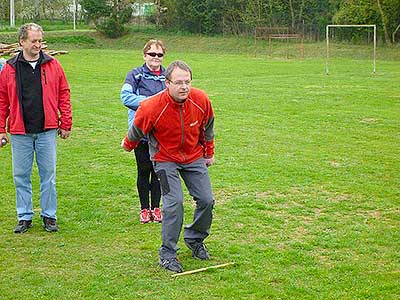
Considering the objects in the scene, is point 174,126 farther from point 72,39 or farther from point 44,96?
point 72,39

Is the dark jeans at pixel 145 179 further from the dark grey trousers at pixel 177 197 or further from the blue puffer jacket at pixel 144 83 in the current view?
the dark grey trousers at pixel 177 197

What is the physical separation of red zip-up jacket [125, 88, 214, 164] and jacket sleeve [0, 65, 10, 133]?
1.60 meters

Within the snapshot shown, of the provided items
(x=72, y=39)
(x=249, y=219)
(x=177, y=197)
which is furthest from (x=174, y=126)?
(x=72, y=39)

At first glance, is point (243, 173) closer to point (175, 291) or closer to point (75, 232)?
point (75, 232)

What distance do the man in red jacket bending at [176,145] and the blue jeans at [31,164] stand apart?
131 centimetres

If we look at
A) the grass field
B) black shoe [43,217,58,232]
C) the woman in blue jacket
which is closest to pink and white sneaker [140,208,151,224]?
the woman in blue jacket

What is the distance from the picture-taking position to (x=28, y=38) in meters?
7.11

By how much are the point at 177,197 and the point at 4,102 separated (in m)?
2.27

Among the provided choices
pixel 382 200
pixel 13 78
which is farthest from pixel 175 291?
pixel 382 200

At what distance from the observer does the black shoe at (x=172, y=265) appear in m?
6.25

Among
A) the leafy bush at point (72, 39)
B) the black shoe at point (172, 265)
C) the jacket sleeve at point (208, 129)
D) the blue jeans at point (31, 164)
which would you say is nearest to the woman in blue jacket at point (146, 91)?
the blue jeans at point (31, 164)

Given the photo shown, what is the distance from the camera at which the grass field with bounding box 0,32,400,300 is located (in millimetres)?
5984

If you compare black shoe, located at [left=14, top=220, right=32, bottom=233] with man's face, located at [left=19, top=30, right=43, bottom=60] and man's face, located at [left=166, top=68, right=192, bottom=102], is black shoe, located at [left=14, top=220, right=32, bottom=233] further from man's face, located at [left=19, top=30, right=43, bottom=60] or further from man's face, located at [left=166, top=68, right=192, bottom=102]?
man's face, located at [left=166, top=68, right=192, bottom=102]

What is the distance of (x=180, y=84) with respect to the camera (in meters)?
6.04
